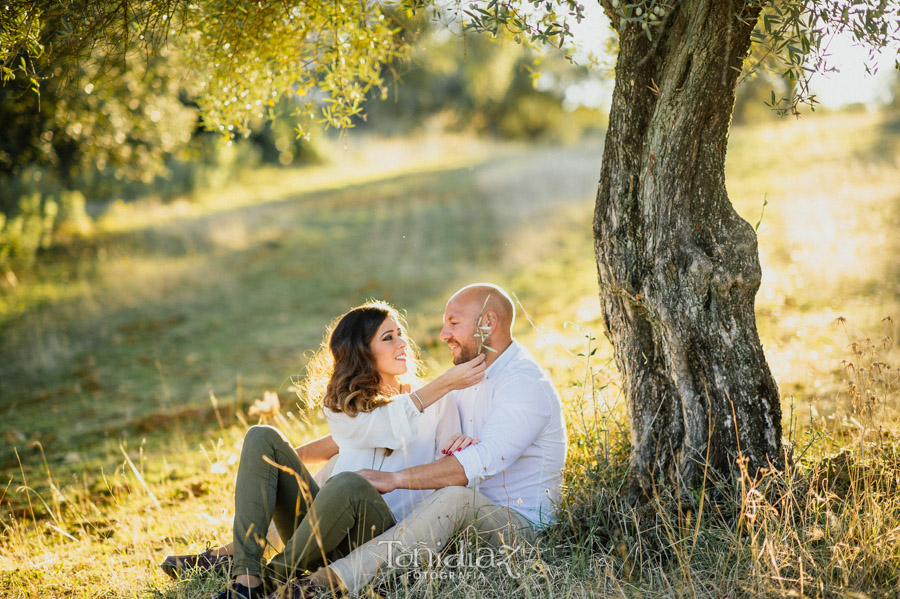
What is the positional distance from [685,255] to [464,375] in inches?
60.5

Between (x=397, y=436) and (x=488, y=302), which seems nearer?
(x=397, y=436)

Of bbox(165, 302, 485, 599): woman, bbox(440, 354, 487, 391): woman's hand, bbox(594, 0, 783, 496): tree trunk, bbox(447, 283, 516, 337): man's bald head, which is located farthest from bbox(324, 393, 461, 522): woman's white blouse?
bbox(594, 0, 783, 496): tree trunk

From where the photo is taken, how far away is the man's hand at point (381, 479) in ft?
14.0

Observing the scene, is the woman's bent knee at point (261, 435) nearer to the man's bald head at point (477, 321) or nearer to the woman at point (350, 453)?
the woman at point (350, 453)

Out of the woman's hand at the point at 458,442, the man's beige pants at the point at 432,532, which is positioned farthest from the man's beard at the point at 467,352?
the man's beige pants at the point at 432,532

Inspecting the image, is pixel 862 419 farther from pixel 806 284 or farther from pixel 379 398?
pixel 806 284

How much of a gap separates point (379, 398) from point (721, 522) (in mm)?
2180

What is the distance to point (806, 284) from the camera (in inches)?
461

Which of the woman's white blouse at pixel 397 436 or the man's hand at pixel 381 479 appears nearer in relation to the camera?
the man's hand at pixel 381 479

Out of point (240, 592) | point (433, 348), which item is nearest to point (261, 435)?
point (240, 592)

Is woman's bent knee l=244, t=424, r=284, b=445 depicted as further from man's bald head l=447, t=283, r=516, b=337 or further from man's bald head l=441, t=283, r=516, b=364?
man's bald head l=447, t=283, r=516, b=337

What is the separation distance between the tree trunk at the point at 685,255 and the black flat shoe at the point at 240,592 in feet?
7.86

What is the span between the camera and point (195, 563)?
4531mm

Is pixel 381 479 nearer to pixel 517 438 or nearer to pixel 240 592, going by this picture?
pixel 517 438
